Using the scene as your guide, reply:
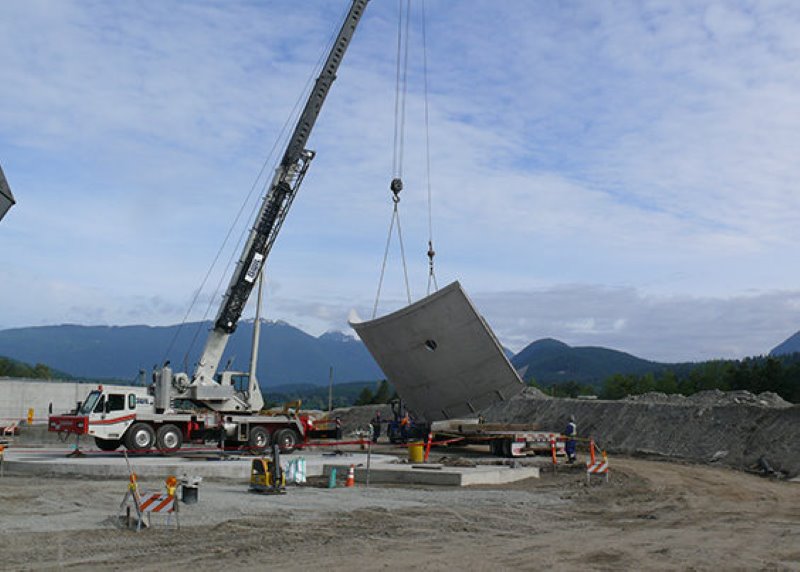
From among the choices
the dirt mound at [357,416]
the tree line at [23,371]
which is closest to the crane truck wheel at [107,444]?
the dirt mound at [357,416]

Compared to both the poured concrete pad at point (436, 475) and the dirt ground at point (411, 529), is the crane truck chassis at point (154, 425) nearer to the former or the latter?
the dirt ground at point (411, 529)

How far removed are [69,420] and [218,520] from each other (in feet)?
38.4

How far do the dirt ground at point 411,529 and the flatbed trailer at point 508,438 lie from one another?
306 inches

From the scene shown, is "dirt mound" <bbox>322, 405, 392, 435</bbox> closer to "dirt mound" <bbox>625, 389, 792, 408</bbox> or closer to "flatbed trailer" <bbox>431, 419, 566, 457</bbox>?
"dirt mound" <bbox>625, 389, 792, 408</bbox>

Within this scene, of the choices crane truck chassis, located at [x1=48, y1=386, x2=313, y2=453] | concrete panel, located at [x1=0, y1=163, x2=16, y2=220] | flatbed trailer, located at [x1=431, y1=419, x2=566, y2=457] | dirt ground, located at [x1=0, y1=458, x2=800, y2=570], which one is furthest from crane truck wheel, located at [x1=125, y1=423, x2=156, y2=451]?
concrete panel, located at [x1=0, y1=163, x2=16, y2=220]

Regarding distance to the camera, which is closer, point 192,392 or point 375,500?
point 375,500

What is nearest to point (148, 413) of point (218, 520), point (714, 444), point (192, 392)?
point (192, 392)

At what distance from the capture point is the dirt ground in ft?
33.0

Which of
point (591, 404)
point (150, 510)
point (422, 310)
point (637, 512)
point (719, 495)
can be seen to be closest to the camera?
point (150, 510)

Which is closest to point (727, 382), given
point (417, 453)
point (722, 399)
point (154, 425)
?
point (722, 399)

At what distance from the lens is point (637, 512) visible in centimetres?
1497

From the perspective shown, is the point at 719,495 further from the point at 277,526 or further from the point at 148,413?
the point at 148,413

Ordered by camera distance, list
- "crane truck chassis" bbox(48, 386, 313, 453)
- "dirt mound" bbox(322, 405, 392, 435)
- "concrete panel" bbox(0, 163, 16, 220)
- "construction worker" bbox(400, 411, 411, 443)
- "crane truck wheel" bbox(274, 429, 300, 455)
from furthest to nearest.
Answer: "dirt mound" bbox(322, 405, 392, 435) < "construction worker" bbox(400, 411, 411, 443) < "crane truck wheel" bbox(274, 429, 300, 455) < "crane truck chassis" bbox(48, 386, 313, 453) < "concrete panel" bbox(0, 163, 16, 220)

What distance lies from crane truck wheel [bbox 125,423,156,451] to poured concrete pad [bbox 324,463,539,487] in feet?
18.8
